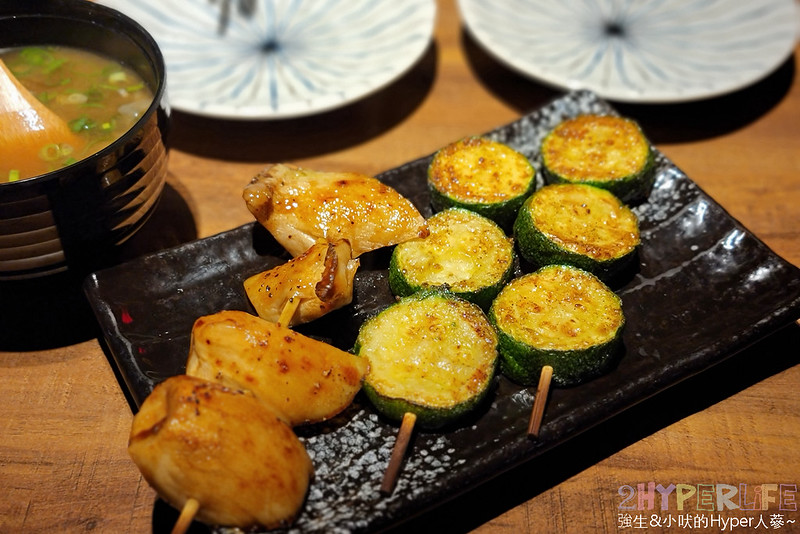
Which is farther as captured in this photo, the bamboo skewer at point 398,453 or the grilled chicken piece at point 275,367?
the grilled chicken piece at point 275,367

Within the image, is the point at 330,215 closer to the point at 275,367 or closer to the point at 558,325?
the point at 275,367

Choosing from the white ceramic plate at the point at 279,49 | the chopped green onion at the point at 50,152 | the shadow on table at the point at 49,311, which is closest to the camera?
the chopped green onion at the point at 50,152

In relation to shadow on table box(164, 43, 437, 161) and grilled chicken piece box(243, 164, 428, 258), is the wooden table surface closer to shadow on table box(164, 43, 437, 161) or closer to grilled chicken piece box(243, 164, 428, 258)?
shadow on table box(164, 43, 437, 161)

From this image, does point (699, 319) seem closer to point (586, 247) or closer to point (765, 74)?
point (586, 247)

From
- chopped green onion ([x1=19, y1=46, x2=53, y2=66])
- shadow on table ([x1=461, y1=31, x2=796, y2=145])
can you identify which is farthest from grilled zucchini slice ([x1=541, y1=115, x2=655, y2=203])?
chopped green onion ([x1=19, y1=46, x2=53, y2=66])

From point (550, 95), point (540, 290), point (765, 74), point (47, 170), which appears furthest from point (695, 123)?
point (47, 170)

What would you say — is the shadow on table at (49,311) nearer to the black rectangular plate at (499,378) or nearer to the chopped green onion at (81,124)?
the black rectangular plate at (499,378)

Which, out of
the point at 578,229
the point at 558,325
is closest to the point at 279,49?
the point at 578,229

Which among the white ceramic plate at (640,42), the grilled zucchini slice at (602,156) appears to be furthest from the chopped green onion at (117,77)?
the white ceramic plate at (640,42)
